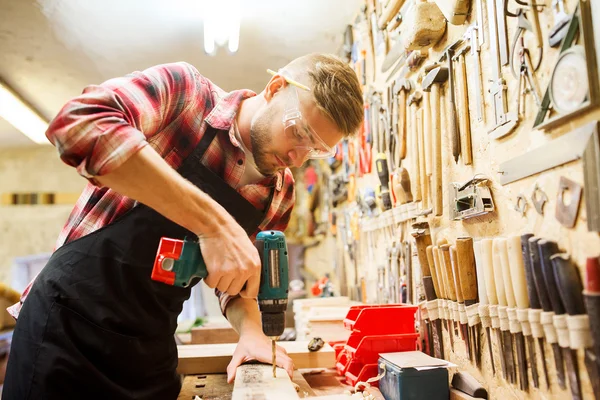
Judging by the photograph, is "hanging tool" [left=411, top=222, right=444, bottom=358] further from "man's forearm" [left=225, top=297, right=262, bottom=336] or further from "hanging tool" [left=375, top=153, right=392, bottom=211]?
"man's forearm" [left=225, top=297, right=262, bottom=336]

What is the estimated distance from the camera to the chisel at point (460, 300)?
5.23ft

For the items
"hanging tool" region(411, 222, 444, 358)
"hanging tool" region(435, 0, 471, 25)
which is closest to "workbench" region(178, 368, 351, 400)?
"hanging tool" region(411, 222, 444, 358)

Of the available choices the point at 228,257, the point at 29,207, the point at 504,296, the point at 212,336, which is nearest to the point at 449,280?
the point at 504,296

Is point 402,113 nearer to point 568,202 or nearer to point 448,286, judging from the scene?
point 448,286

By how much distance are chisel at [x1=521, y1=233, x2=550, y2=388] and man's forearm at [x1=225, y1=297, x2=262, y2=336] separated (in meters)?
1.05

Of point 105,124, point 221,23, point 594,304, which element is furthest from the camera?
point 221,23

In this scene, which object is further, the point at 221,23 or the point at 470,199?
the point at 221,23

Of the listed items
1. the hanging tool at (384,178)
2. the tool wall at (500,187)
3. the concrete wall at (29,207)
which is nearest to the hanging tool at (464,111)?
the tool wall at (500,187)

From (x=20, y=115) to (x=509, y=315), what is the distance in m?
5.99

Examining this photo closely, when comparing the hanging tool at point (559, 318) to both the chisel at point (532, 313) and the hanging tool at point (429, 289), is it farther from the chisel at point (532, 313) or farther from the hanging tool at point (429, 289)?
the hanging tool at point (429, 289)

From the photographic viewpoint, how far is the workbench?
1.70 m

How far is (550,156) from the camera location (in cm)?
121

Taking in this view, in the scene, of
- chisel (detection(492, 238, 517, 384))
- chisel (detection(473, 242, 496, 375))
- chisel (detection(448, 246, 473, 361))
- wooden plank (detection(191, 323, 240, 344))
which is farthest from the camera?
wooden plank (detection(191, 323, 240, 344))

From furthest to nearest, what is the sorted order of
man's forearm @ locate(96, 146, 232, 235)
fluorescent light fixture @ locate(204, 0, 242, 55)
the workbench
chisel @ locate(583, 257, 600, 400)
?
1. fluorescent light fixture @ locate(204, 0, 242, 55)
2. the workbench
3. man's forearm @ locate(96, 146, 232, 235)
4. chisel @ locate(583, 257, 600, 400)
